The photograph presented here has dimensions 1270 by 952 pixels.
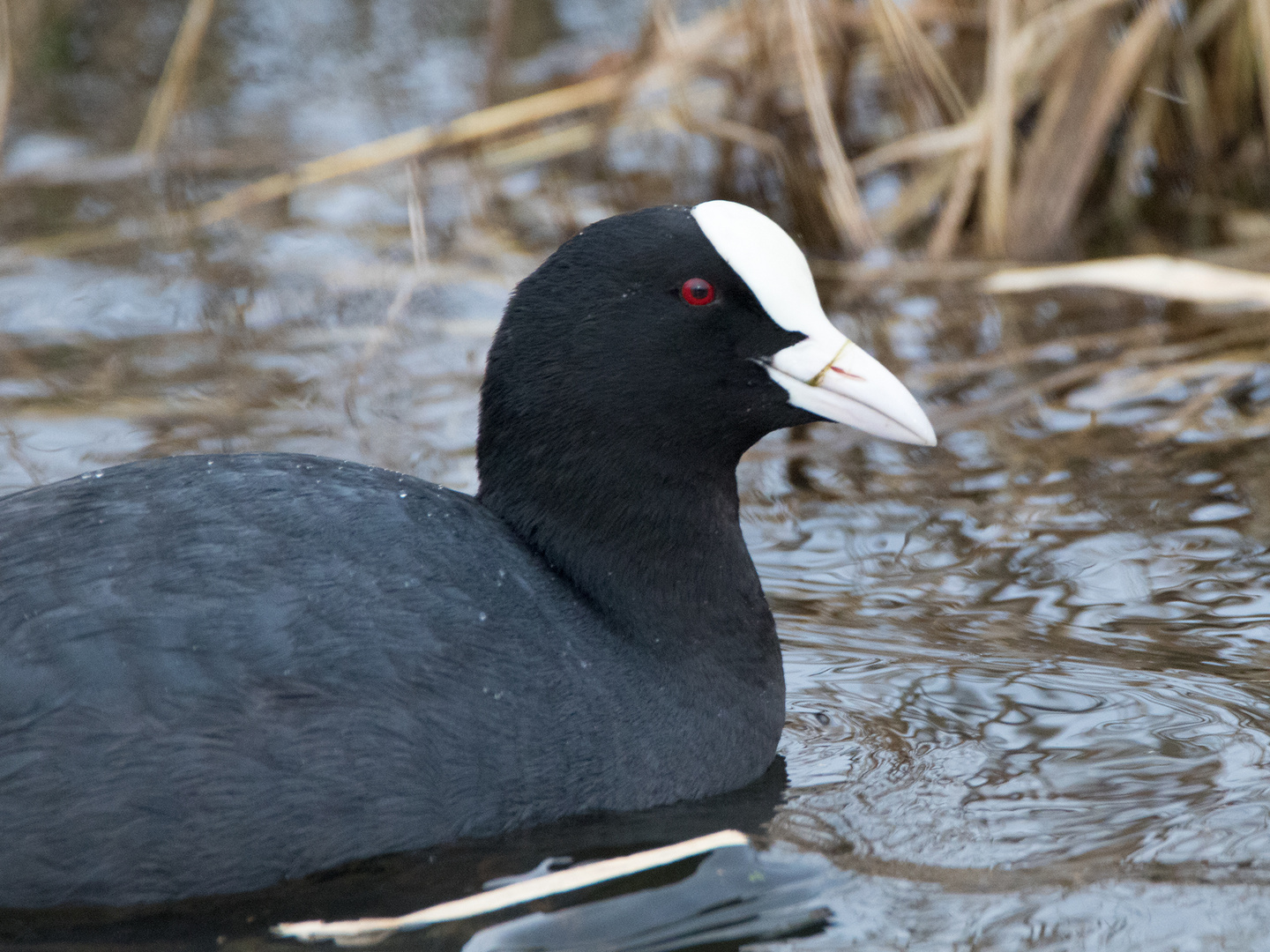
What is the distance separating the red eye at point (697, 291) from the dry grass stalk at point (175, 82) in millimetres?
2973

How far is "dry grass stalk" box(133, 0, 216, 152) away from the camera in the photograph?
18.0ft

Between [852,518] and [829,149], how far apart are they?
1.47m

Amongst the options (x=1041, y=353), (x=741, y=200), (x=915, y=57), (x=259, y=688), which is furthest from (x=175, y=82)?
(x=259, y=688)

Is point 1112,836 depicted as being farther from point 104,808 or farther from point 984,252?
point 984,252

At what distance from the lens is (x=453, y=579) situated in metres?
2.75

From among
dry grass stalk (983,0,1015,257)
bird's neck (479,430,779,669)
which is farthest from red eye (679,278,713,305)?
dry grass stalk (983,0,1015,257)

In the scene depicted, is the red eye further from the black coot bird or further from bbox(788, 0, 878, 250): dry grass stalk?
bbox(788, 0, 878, 250): dry grass stalk

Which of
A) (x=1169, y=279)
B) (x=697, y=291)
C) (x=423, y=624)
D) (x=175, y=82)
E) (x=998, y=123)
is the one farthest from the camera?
(x=175, y=82)

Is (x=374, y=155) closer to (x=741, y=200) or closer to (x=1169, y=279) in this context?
(x=741, y=200)

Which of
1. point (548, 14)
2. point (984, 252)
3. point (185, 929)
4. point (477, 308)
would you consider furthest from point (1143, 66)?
point (185, 929)

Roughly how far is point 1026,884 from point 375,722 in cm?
97

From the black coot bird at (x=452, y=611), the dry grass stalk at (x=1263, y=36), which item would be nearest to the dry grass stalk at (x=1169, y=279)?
the dry grass stalk at (x=1263, y=36)

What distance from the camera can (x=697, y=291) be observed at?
295 cm

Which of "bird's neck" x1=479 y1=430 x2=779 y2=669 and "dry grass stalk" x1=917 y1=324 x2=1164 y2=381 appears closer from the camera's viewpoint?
"bird's neck" x1=479 y1=430 x2=779 y2=669
